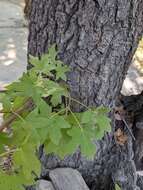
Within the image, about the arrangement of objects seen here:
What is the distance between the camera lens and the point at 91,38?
2186 mm

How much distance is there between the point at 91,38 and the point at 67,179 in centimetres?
84

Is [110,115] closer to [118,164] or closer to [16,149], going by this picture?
[118,164]

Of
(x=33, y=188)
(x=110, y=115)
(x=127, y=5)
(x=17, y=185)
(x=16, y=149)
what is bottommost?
(x=33, y=188)

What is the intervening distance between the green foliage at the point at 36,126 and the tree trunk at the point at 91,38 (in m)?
0.36

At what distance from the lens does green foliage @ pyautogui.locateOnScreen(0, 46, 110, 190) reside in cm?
162

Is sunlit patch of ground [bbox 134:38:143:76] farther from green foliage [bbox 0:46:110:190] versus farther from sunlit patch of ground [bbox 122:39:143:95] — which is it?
green foliage [bbox 0:46:110:190]

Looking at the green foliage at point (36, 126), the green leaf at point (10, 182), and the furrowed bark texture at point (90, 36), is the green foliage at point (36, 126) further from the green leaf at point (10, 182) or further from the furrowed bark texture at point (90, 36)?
the furrowed bark texture at point (90, 36)

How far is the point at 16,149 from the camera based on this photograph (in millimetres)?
1621

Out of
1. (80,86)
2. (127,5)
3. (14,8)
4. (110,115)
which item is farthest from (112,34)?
(14,8)

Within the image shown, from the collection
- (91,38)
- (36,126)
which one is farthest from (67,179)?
(36,126)

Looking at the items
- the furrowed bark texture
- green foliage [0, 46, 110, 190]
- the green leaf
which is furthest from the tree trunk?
the green leaf

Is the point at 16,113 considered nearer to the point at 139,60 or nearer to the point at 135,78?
the point at 135,78

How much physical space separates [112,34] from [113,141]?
77 centimetres

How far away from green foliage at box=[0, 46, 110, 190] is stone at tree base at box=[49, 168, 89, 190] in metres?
0.76
